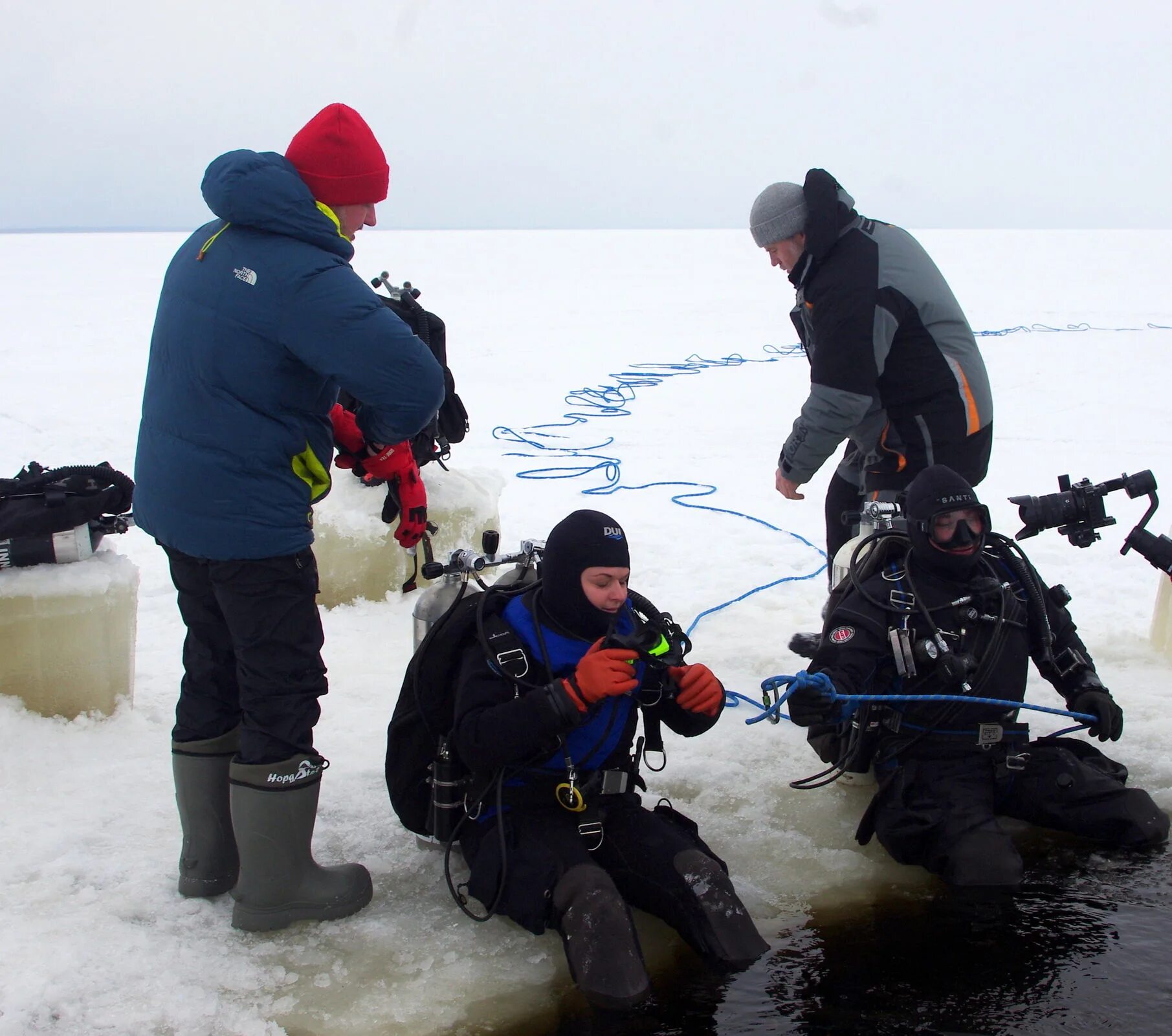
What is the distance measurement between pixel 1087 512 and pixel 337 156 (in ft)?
7.63

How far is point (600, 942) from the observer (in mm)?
2428

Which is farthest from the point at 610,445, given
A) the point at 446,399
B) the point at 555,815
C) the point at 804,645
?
the point at 555,815

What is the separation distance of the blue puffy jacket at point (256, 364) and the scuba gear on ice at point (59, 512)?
952 mm

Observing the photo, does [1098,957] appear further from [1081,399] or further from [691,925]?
[1081,399]

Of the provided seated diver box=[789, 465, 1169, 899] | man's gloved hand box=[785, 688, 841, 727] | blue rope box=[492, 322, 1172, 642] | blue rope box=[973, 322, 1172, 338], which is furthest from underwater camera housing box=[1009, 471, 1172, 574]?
blue rope box=[973, 322, 1172, 338]

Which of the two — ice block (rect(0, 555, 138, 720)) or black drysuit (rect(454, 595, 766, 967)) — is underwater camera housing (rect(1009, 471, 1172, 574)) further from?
ice block (rect(0, 555, 138, 720))

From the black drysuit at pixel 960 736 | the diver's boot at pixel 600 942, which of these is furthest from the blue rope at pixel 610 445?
the diver's boot at pixel 600 942

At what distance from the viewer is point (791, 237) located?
11.8ft

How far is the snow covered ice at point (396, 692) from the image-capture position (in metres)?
2.49

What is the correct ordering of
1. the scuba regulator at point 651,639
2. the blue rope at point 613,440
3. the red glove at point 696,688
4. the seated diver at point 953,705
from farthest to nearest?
the blue rope at point 613,440
the seated diver at point 953,705
the red glove at point 696,688
the scuba regulator at point 651,639

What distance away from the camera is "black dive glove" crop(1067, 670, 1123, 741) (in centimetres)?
314

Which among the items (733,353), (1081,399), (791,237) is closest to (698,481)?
(791,237)

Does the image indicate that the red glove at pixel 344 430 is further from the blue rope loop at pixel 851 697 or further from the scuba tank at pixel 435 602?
the blue rope loop at pixel 851 697

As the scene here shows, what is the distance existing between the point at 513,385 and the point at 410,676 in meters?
8.95
